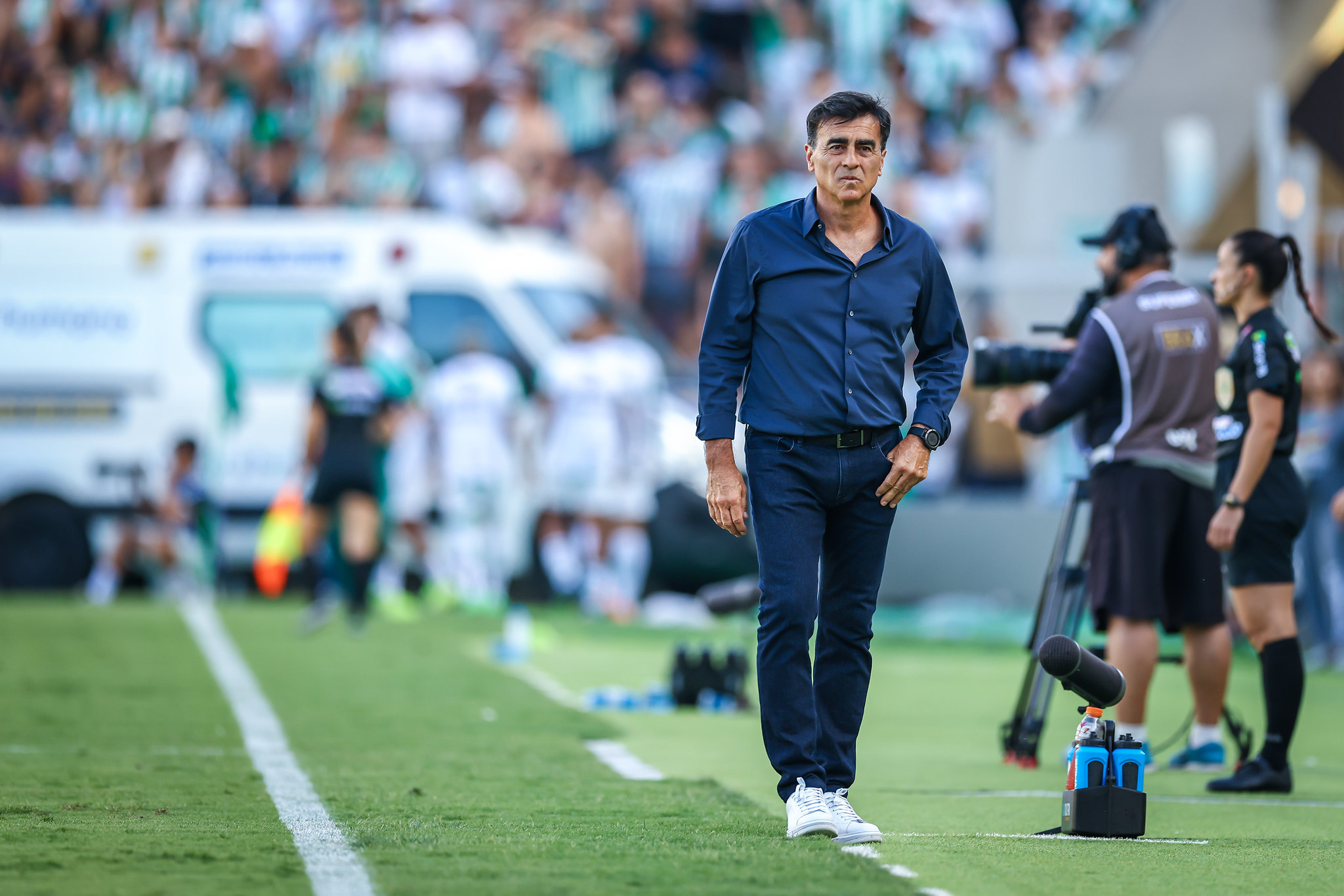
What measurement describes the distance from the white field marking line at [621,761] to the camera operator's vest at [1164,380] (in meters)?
2.01

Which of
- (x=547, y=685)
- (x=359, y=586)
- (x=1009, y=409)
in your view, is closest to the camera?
(x=1009, y=409)

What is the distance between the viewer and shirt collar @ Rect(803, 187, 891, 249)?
5.89 metres

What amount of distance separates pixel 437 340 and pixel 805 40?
6278mm

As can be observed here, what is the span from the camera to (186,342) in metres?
17.0

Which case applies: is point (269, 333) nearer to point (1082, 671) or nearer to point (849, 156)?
point (849, 156)

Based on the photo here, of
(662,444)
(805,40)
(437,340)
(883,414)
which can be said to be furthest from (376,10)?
(883,414)

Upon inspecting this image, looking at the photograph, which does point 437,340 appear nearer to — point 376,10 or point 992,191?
point 992,191

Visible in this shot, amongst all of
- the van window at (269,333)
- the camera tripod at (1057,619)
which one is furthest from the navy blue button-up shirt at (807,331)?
the van window at (269,333)

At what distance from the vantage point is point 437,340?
16906 millimetres

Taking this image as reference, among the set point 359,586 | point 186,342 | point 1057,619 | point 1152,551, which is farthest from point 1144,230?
point 186,342

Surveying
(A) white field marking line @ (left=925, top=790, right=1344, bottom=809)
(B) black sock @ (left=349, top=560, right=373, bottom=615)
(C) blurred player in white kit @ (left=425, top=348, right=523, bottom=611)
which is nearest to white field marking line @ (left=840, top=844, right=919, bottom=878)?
(A) white field marking line @ (left=925, top=790, right=1344, bottom=809)

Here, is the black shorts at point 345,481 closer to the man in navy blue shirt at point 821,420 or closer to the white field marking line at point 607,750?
the white field marking line at point 607,750

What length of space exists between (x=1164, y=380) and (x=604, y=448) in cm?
926

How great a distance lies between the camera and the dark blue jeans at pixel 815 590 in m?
5.79
